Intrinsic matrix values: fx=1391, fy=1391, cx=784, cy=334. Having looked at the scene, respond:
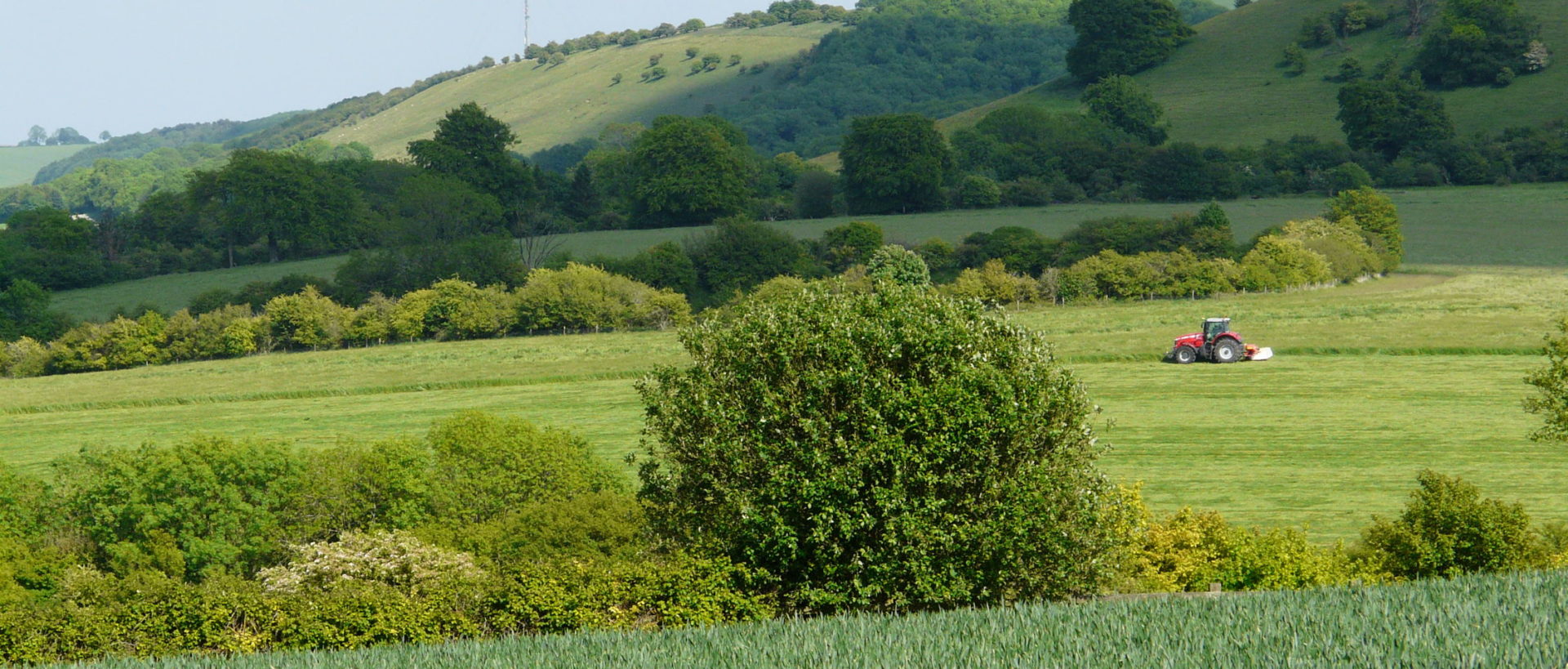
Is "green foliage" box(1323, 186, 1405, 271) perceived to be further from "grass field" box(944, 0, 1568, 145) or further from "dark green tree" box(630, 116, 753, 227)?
"dark green tree" box(630, 116, 753, 227)

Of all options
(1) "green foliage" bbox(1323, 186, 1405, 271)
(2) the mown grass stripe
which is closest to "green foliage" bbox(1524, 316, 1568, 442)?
(2) the mown grass stripe

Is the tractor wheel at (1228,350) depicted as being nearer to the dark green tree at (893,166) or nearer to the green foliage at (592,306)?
the green foliage at (592,306)

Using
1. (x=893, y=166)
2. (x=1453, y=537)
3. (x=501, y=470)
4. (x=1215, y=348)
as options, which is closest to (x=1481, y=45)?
(x=893, y=166)

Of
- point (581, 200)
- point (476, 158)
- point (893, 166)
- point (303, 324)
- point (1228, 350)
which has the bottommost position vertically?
point (1228, 350)

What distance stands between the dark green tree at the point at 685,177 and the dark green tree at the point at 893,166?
12327 mm

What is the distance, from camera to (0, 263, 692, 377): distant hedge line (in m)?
89.1

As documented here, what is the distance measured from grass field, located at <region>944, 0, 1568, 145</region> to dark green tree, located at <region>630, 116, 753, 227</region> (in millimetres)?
45328

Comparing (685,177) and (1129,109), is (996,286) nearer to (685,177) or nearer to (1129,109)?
(685,177)

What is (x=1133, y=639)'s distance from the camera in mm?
16875

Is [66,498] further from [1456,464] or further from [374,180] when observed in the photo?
[374,180]

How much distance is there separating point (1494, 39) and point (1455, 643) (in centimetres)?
15611

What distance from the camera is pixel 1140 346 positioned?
6744 centimetres

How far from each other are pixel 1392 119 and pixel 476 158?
93.9m

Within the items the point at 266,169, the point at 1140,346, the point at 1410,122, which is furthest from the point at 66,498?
the point at 1410,122
